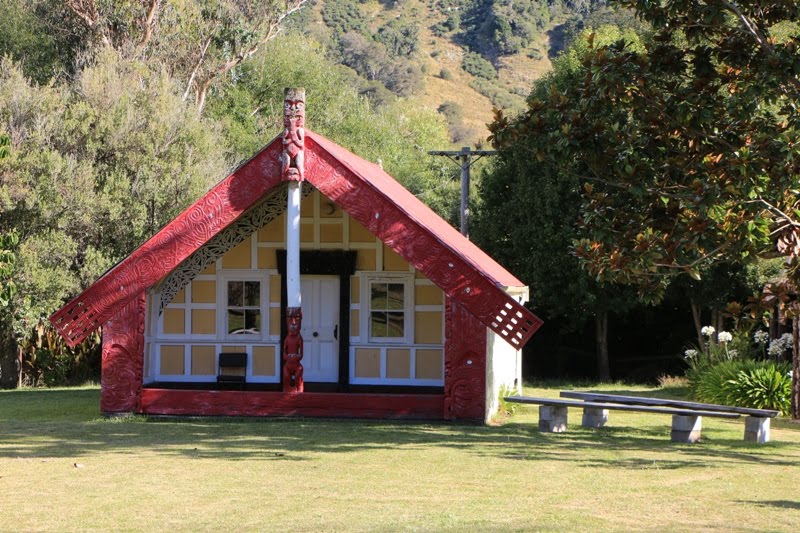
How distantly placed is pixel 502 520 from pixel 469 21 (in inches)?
3690

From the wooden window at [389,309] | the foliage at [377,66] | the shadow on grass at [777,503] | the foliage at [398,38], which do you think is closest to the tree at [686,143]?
the shadow on grass at [777,503]

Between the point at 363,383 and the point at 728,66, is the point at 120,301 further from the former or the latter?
the point at 728,66

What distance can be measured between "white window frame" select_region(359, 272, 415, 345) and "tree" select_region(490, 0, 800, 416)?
4948 mm

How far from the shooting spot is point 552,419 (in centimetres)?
1492

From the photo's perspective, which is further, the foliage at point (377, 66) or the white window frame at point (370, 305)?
the foliage at point (377, 66)

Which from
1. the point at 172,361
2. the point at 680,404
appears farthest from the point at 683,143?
the point at 172,361

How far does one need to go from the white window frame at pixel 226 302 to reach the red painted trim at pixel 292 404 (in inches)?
118

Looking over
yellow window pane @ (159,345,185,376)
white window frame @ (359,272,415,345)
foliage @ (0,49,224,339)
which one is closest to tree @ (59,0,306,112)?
foliage @ (0,49,224,339)

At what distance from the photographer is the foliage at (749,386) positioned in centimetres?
1808

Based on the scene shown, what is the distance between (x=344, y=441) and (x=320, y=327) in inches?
223

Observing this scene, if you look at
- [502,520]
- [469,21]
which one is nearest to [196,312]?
[502,520]

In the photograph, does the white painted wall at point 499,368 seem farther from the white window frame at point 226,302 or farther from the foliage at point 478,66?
the foliage at point 478,66

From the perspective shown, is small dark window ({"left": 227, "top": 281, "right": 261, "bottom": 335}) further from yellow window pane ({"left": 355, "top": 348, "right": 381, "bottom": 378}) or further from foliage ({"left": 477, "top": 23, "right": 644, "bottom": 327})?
foliage ({"left": 477, "top": 23, "right": 644, "bottom": 327})

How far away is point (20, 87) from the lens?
24.5 m
